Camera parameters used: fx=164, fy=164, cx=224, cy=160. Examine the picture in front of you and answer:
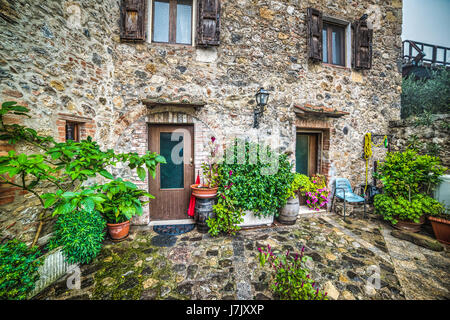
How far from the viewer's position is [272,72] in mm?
4043

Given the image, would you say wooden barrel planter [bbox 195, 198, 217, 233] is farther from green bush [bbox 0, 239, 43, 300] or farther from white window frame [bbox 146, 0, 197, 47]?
white window frame [bbox 146, 0, 197, 47]

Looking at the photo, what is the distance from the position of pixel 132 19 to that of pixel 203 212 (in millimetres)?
4210

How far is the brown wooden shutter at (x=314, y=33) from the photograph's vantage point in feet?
13.3

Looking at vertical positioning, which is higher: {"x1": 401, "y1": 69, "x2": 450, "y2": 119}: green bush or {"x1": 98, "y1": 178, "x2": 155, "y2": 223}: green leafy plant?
{"x1": 401, "y1": 69, "x2": 450, "y2": 119}: green bush

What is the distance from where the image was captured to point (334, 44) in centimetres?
467

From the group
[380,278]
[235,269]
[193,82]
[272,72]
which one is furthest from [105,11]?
[380,278]

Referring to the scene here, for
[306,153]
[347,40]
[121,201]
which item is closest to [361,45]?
[347,40]

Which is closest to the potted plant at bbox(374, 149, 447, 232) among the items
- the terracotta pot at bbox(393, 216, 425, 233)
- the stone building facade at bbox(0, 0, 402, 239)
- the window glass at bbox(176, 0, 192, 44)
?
the terracotta pot at bbox(393, 216, 425, 233)

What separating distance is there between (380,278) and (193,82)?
462cm

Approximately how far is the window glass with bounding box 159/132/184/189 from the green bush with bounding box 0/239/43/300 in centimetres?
217

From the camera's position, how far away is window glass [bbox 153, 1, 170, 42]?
3.68 m

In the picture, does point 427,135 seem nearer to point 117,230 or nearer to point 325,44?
point 325,44

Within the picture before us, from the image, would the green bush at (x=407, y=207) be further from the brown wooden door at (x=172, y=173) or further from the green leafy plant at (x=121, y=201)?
the green leafy plant at (x=121, y=201)

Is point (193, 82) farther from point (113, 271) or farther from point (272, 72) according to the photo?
point (113, 271)
